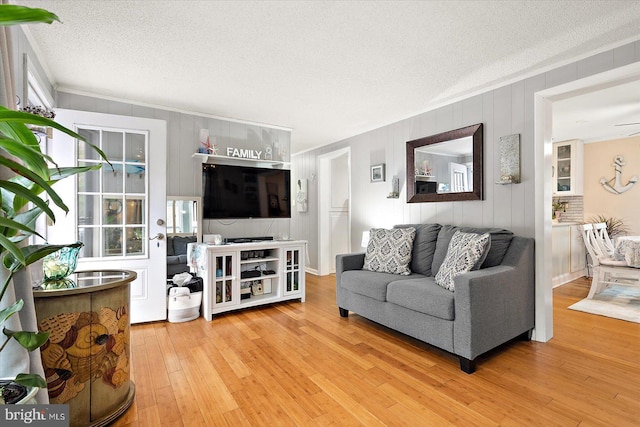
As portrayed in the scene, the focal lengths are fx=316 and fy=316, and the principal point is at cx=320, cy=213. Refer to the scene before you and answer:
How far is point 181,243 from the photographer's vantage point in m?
3.63

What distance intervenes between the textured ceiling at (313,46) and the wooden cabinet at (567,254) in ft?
9.79

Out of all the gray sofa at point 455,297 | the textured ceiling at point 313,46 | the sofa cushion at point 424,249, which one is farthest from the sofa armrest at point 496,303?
the textured ceiling at point 313,46

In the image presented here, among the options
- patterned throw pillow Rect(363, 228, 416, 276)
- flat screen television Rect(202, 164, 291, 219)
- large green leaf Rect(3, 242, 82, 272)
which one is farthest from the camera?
flat screen television Rect(202, 164, 291, 219)

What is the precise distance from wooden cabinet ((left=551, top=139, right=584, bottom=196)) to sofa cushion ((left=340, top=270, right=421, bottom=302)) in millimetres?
4110

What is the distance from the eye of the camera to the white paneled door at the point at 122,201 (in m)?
2.91

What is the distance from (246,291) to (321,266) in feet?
6.68

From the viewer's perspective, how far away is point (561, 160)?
5453 mm

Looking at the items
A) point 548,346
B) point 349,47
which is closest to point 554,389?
point 548,346

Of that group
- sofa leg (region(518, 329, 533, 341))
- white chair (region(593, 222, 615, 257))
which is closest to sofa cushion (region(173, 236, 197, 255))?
sofa leg (region(518, 329, 533, 341))

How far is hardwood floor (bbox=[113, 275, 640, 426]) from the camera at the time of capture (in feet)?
5.68

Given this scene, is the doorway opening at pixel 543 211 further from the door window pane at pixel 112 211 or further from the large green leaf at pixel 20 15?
the door window pane at pixel 112 211

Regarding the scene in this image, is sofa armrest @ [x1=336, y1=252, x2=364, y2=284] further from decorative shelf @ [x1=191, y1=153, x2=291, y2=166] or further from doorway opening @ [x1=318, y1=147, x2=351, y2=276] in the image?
doorway opening @ [x1=318, y1=147, x2=351, y2=276]

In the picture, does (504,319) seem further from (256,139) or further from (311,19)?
(256,139)

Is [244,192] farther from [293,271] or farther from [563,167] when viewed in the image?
[563,167]
